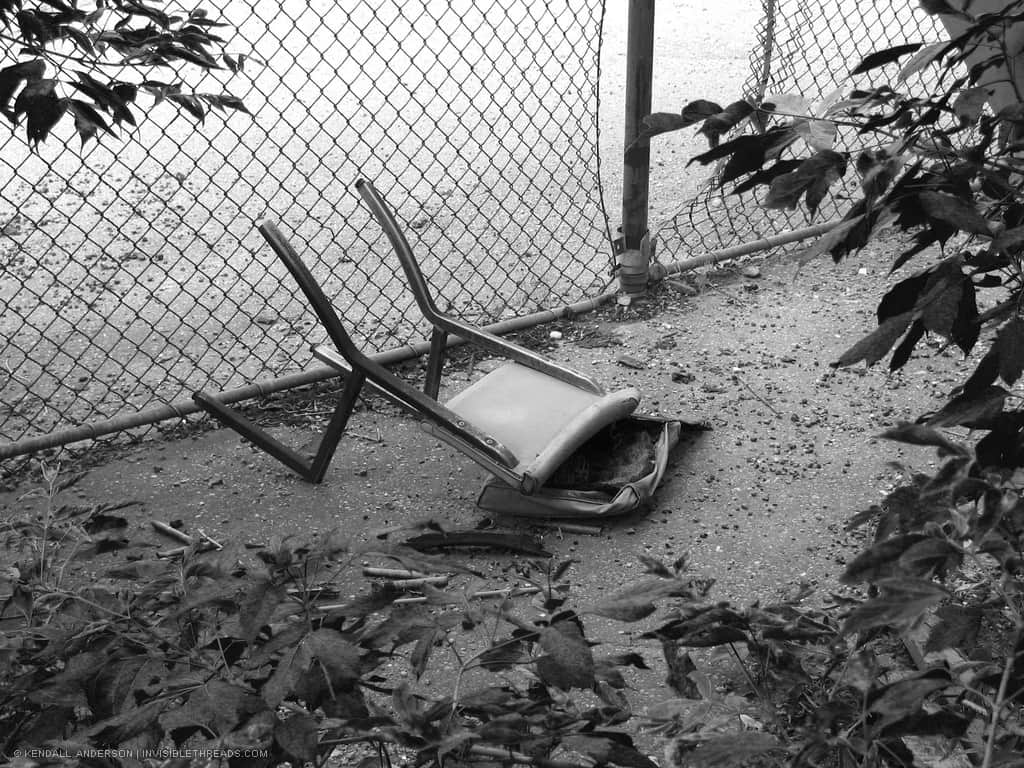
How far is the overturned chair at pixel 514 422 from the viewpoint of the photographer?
2707 mm

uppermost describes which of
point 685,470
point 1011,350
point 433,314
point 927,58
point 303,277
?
point 927,58

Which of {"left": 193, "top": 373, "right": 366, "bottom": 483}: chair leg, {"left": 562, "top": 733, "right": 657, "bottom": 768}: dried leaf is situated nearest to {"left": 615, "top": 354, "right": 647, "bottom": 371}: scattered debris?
{"left": 193, "top": 373, "right": 366, "bottom": 483}: chair leg

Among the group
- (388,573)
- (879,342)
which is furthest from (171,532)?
(879,342)

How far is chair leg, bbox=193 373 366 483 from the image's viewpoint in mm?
2943

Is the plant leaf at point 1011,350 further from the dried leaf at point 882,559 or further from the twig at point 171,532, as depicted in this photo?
the twig at point 171,532

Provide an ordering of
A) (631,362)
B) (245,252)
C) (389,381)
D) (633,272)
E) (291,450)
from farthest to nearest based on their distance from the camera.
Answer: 1. (245,252)
2. (633,272)
3. (631,362)
4. (291,450)
5. (389,381)

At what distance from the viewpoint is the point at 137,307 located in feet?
13.8

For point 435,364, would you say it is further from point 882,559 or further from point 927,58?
point 882,559

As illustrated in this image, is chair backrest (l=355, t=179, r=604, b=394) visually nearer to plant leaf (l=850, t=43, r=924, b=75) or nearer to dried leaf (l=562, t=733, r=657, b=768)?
plant leaf (l=850, t=43, r=924, b=75)

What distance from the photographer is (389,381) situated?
278 cm

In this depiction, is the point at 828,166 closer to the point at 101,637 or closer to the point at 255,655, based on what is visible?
the point at 255,655

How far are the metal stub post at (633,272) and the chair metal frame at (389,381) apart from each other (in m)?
1.11

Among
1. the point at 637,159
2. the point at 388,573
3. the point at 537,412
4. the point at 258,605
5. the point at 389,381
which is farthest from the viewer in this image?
the point at 637,159

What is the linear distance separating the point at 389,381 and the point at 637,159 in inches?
60.8
